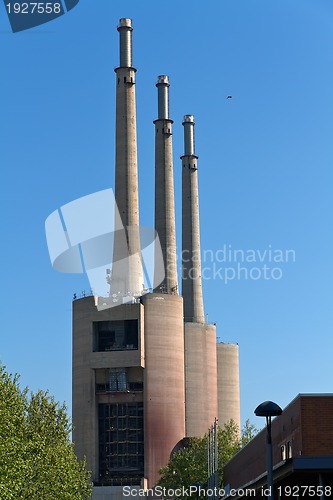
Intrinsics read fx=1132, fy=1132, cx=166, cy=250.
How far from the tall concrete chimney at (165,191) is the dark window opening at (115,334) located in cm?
739

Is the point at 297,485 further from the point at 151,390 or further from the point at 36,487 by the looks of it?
the point at 151,390

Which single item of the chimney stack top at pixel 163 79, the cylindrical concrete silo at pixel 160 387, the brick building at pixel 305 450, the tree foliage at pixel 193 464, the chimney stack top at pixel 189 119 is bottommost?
the brick building at pixel 305 450

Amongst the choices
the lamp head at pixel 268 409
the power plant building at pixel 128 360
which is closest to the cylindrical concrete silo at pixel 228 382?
the power plant building at pixel 128 360

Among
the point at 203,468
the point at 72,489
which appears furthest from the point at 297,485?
the point at 203,468

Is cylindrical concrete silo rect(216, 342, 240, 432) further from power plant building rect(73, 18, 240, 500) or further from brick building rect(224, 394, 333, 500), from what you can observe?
brick building rect(224, 394, 333, 500)

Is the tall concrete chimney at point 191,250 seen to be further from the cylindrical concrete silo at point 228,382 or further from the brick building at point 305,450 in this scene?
the brick building at point 305,450

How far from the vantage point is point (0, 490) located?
58781mm

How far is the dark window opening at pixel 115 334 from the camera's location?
5645 inches

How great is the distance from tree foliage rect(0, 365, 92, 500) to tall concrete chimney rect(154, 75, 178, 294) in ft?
173

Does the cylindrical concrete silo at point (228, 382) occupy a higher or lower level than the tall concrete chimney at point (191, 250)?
lower

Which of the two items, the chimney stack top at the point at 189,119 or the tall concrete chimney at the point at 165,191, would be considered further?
the chimney stack top at the point at 189,119

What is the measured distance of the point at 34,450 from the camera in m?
77.7

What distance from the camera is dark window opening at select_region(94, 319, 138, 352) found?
470 feet

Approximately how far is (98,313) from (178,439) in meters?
18.9
